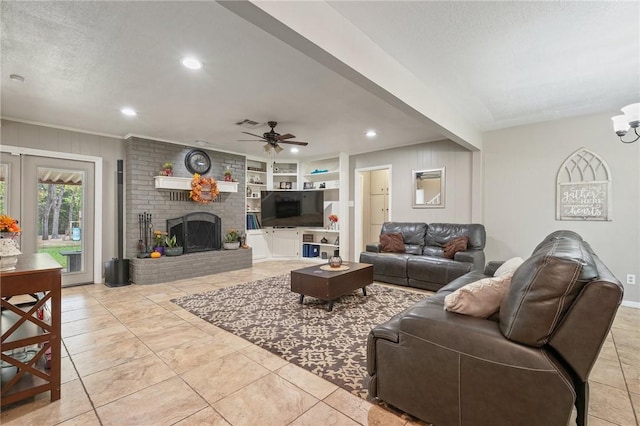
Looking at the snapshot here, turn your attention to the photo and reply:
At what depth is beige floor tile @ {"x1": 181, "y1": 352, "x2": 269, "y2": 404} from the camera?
1.93m

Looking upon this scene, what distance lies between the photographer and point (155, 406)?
1.79 metres

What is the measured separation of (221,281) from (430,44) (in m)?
4.41

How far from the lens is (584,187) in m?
3.99

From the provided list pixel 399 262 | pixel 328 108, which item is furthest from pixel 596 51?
pixel 399 262

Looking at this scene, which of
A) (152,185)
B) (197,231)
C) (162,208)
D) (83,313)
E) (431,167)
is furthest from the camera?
(197,231)

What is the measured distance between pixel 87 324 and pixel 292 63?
10.9 feet

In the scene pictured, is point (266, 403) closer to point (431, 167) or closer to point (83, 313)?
point (83, 313)

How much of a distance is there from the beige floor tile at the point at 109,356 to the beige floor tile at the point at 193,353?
20 centimetres

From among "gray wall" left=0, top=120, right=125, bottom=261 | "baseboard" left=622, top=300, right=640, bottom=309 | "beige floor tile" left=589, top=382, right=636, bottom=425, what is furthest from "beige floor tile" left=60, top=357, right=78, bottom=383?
"baseboard" left=622, top=300, right=640, bottom=309

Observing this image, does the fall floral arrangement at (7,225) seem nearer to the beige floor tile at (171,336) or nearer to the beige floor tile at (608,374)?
the beige floor tile at (171,336)

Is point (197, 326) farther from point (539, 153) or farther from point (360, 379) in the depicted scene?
point (539, 153)

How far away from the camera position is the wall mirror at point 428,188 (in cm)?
541

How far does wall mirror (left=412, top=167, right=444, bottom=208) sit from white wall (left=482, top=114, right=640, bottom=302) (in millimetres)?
754

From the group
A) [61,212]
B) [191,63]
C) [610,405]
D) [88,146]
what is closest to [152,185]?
[88,146]
